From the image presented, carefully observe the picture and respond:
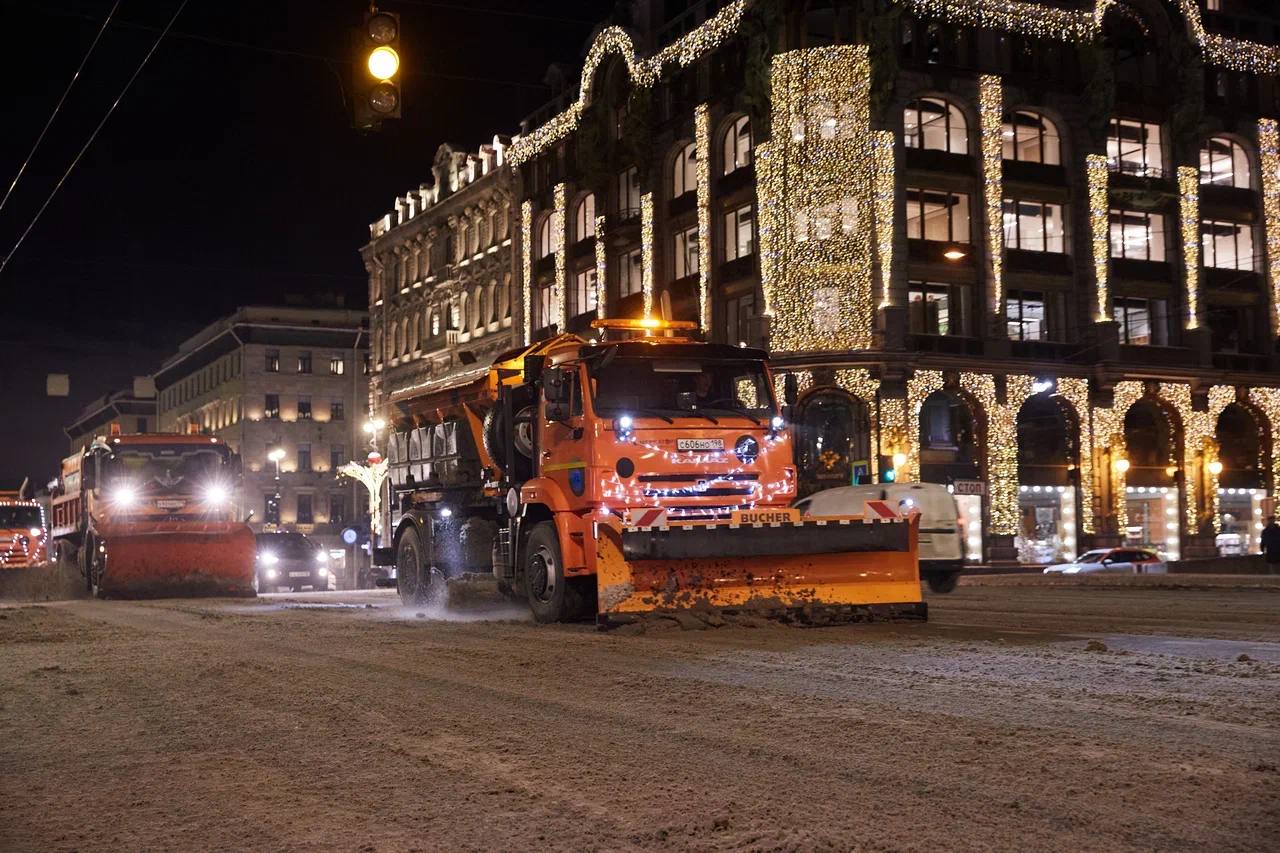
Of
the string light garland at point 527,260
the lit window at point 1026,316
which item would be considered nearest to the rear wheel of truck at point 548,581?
the lit window at point 1026,316

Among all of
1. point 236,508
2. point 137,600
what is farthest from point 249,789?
point 236,508

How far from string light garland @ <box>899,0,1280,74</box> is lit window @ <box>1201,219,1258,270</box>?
5.89 meters

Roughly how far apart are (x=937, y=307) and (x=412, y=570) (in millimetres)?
29110

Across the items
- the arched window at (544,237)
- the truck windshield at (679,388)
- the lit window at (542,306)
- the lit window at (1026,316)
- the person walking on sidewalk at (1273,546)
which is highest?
the arched window at (544,237)

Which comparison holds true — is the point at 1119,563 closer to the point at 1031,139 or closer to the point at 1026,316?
the point at 1026,316

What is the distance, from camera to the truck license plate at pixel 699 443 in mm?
14906

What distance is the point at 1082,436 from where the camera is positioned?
47094mm

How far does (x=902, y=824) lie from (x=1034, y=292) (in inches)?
1736

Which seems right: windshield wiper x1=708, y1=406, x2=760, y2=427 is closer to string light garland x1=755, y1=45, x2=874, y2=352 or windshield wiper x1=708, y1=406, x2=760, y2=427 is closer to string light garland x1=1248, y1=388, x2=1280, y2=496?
string light garland x1=755, y1=45, x2=874, y2=352

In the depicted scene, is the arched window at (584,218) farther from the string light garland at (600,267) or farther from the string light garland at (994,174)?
the string light garland at (994,174)

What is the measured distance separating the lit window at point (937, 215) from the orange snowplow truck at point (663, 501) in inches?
1175

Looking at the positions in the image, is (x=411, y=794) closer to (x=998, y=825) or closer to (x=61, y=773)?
(x=61, y=773)

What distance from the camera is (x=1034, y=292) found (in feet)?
155

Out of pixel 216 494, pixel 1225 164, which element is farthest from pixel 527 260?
pixel 216 494
